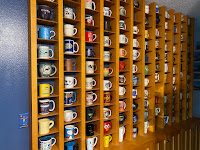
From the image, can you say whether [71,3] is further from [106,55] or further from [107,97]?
[107,97]

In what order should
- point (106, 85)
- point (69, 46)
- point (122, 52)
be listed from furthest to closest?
point (122, 52), point (106, 85), point (69, 46)

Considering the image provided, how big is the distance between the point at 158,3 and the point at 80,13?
1.11m

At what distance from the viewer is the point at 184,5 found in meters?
2.28

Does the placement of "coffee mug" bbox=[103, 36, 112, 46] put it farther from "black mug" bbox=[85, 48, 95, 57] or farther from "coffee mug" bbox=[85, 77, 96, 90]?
"coffee mug" bbox=[85, 77, 96, 90]

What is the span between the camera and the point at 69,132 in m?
1.52

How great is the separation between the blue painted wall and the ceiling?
1.42 metres

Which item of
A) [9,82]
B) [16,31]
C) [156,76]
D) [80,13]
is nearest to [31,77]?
[9,82]

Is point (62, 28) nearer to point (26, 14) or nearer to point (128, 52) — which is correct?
point (26, 14)

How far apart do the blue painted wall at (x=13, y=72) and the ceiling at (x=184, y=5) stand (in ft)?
4.65

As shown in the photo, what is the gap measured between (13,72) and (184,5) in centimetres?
208

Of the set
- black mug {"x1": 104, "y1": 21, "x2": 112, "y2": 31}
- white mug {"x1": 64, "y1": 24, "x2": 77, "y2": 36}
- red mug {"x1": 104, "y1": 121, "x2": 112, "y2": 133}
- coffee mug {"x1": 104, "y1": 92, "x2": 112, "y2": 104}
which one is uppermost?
black mug {"x1": 104, "y1": 21, "x2": 112, "y2": 31}

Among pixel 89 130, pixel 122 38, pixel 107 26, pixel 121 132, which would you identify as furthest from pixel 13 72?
pixel 121 132

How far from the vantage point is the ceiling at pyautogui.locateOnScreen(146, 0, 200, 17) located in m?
2.15

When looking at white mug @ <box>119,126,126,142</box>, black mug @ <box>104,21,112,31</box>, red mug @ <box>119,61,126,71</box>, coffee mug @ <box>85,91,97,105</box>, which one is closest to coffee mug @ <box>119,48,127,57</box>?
red mug @ <box>119,61,126,71</box>
